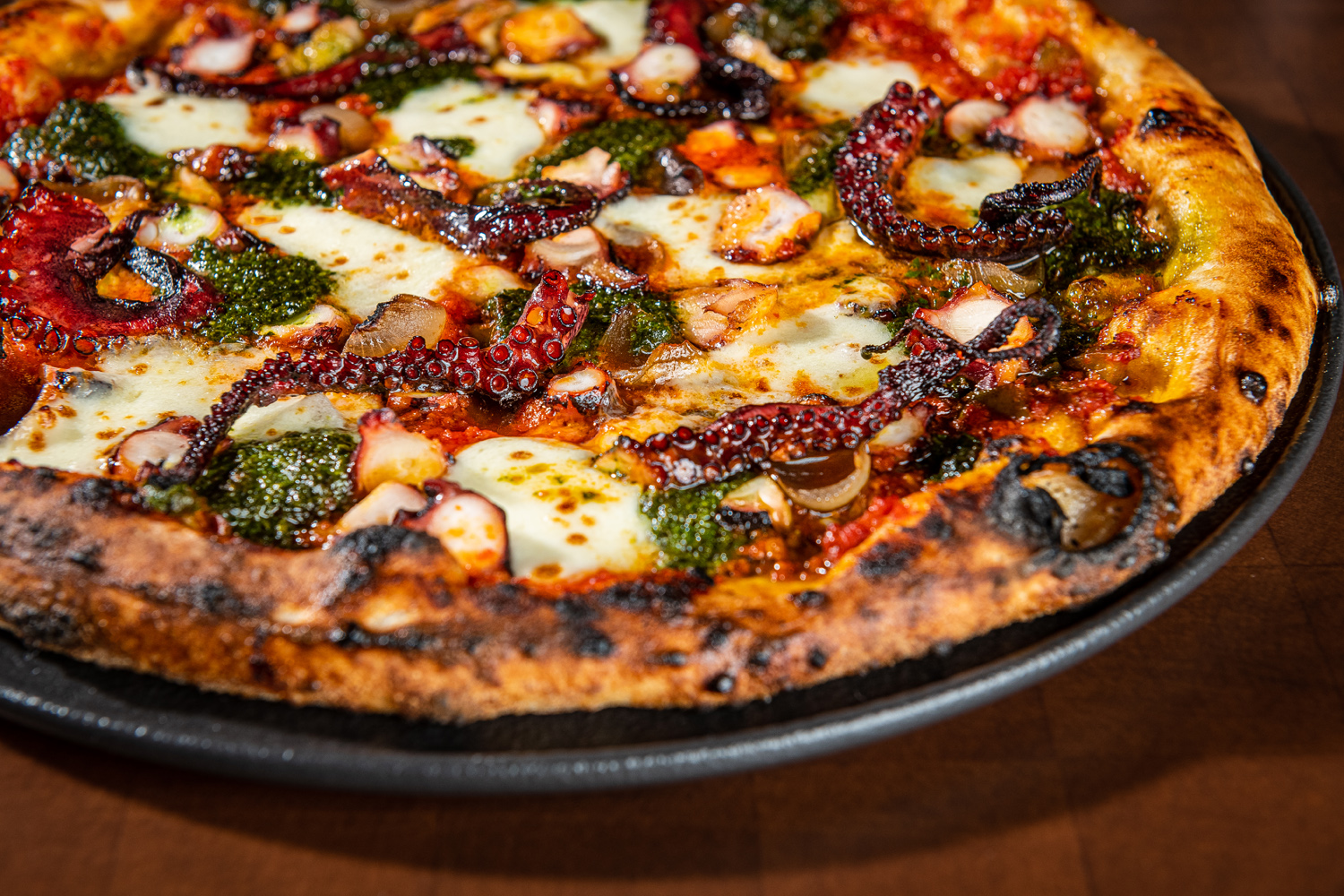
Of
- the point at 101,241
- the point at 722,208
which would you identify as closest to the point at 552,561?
the point at 722,208

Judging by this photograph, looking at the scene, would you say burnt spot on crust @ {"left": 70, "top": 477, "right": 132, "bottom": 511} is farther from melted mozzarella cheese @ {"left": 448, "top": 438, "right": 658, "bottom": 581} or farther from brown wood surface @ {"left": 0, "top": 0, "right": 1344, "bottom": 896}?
melted mozzarella cheese @ {"left": 448, "top": 438, "right": 658, "bottom": 581}

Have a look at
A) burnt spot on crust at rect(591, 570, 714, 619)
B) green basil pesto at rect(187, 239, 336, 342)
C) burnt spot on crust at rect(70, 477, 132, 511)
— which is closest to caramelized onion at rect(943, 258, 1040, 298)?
burnt spot on crust at rect(591, 570, 714, 619)

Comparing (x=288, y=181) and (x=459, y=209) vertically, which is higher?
(x=459, y=209)

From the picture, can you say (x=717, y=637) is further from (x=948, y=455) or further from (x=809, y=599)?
(x=948, y=455)

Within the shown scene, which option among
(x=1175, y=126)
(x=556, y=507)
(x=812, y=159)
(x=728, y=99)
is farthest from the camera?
(x=728, y=99)

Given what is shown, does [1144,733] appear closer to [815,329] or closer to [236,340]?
[815,329]

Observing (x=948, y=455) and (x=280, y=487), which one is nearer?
(x=280, y=487)

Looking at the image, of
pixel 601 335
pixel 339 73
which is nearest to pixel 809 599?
pixel 601 335

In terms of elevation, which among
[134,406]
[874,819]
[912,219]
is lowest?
[874,819]
